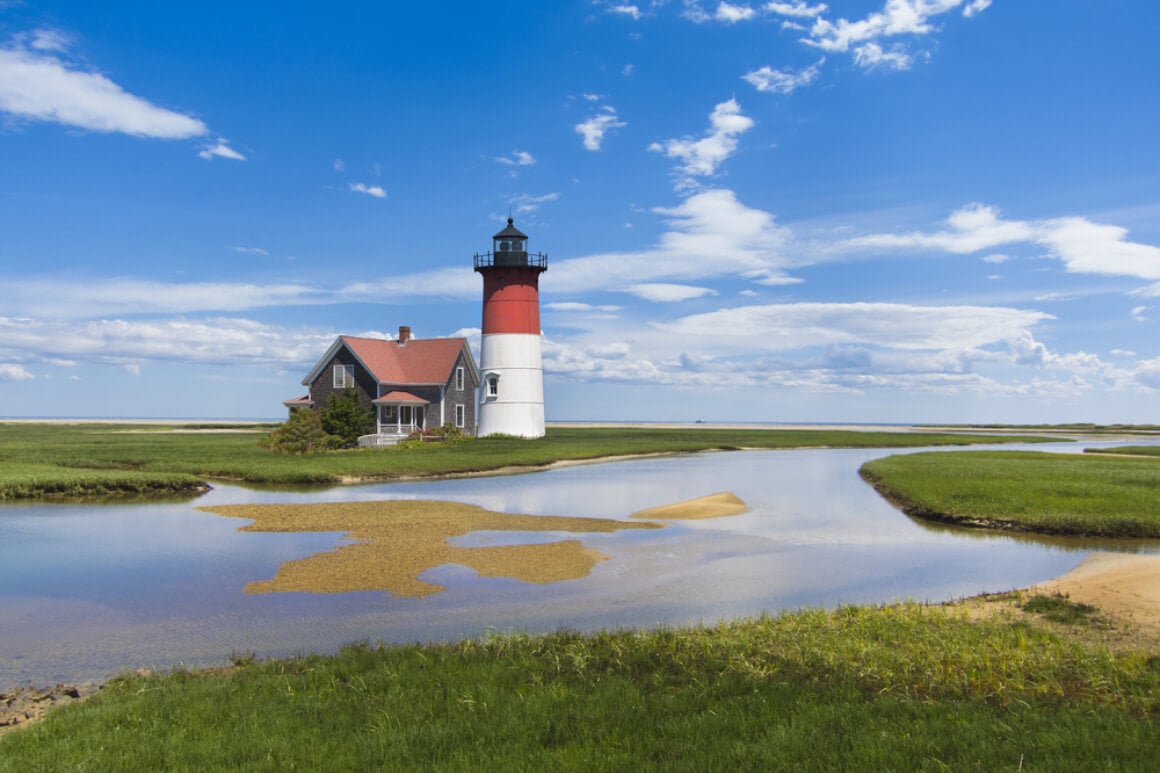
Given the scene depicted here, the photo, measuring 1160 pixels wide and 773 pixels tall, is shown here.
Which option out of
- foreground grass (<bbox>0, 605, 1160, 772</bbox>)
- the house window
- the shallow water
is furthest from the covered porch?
foreground grass (<bbox>0, 605, 1160, 772</bbox>)

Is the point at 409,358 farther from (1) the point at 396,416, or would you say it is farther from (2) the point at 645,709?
(2) the point at 645,709

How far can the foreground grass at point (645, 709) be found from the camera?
6.55 meters

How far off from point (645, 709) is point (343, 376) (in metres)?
50.2

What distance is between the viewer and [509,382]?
57938 mm

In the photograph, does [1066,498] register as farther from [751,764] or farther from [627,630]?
[751,764]

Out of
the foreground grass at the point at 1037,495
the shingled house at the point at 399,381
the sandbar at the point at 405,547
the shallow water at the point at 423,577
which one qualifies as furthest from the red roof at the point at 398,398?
the foreground grass at the point at 1037,495

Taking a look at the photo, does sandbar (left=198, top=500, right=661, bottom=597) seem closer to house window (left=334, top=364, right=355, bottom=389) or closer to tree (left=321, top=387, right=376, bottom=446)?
tree (left=321, top=387, right=376, bottom=446)

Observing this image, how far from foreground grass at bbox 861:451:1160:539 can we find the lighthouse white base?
86.8 ft

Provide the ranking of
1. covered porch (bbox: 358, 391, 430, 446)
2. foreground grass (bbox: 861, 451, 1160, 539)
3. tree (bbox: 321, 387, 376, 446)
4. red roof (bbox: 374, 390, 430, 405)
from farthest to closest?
Result: red roof (bbox: 374, 390, 430, 405), covered porch (bbox: 358, 391, 430, 446), tree (bbox: 321, 387, 376, 446), foreground grass (bbox: 861, 451, 1160, 539)

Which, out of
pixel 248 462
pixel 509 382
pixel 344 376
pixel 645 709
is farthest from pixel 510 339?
pixel 645 709

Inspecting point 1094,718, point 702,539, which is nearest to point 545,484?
point 702,539

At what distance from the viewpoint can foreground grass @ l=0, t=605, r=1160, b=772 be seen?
6555 millimetres

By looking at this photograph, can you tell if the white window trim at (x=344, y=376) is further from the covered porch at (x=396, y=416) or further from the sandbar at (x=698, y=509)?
the sandbar at (x=698, y=509)

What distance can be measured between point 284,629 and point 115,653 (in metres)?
2.21
